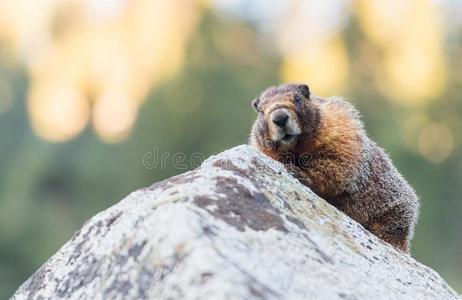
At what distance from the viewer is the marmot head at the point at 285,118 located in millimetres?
6145

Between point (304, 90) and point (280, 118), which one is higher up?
point (304, 90)

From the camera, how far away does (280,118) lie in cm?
611

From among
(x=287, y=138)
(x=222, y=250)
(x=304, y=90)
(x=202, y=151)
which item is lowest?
(x=222, y=250)

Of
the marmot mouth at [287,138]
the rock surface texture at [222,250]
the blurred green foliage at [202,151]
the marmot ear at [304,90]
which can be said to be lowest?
the rock surface texture at [222,250]

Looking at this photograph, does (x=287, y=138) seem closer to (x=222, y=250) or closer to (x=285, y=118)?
(x=285, y=118)

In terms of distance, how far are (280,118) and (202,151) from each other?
21242 mm

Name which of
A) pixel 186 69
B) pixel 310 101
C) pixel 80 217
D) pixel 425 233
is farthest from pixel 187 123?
pixel 310 101

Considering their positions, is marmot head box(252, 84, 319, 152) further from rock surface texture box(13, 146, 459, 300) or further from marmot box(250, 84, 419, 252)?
rock surface texture box(13, 146, 459, 300)

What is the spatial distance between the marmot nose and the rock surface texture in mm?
1128

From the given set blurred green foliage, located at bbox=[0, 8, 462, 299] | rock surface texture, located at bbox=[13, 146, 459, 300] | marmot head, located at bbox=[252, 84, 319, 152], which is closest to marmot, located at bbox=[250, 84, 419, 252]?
marmot head, located at bbox=[252, 84, 319, 152]

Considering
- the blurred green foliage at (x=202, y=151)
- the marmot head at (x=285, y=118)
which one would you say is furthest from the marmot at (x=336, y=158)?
the blurred green foliage at (x=202, y=151)

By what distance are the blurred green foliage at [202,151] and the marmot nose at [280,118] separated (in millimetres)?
18493

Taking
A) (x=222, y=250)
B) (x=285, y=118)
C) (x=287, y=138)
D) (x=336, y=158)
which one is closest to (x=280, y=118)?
(x=285, y=118)

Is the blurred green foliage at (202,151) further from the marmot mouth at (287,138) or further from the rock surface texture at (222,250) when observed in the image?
the rock surface texture at (222,250)
